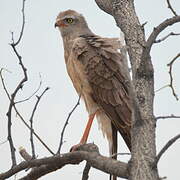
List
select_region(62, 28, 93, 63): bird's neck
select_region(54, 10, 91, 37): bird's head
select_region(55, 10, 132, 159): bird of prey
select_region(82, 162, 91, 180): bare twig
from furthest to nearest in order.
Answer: select_region(54, 10, 91, 37): bird's head → select_region(62, 28, 93, 63): bird's neck → select_region(55, 10, 132, 159): bird of prey → select_region(82, 162, 91, 180): bare twig

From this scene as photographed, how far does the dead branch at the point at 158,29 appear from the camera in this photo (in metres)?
2.92

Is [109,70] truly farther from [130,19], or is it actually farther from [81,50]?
[130,19]

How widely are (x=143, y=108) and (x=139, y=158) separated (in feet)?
1.32

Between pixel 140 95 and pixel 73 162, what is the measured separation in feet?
3.01

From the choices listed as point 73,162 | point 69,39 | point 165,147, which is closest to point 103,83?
point 69,39

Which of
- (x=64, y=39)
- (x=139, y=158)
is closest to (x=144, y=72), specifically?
(x=139, y=158)

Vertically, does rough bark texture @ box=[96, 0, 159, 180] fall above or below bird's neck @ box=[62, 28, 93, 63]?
below

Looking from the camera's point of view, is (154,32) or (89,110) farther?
(89,110)

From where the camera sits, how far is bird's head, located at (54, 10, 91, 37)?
6062 mm

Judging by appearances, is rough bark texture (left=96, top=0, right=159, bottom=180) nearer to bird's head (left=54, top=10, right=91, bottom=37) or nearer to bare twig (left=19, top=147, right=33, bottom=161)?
bare twig (left=19, top=147, right=33, bottom=161)

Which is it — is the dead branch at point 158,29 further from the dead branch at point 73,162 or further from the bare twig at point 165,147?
the dead branch at point 73,162

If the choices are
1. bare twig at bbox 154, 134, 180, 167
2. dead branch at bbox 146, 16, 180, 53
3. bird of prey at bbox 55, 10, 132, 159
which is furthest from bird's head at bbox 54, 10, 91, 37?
bare twig at bbox 154, 134, 180, 167

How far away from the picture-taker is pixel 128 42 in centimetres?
348

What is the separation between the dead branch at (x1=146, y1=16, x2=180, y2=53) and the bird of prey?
1.95 meters
